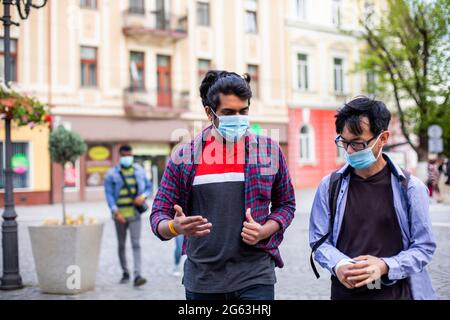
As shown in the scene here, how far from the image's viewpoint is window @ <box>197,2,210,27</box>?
27.2m

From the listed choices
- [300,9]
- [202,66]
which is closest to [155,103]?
[202,66]

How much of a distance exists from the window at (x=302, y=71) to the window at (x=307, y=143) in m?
2.09

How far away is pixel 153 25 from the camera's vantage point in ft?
85.5

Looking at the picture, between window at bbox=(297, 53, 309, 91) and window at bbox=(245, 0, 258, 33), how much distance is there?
326 centimetres

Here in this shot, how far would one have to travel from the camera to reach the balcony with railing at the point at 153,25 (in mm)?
25297

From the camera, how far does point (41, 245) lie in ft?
23.7

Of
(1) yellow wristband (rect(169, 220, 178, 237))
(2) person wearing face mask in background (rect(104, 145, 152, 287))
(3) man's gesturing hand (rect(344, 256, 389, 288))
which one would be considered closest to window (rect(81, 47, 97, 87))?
(2) person wearing face mask in background (rect(104, 145, 152, 287))

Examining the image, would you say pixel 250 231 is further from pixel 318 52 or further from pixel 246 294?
pixel 318 52

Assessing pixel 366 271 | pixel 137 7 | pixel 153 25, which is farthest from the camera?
pixel 153 25

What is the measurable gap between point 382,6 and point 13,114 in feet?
63.1

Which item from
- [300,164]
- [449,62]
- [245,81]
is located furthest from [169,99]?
[245,81]

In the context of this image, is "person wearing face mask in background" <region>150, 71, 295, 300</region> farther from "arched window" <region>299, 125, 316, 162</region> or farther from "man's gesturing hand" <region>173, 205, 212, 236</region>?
"arched window" <region>299, 125, 316, 162</region>

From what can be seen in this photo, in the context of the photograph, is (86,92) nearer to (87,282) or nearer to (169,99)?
(169,99)

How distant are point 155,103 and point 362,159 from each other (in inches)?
939
